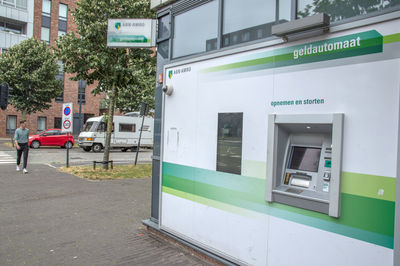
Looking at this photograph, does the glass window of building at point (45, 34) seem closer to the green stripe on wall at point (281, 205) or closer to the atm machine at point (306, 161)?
the green stripe on wall at point (281, 205)

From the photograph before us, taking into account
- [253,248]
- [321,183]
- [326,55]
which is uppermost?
[326,55]

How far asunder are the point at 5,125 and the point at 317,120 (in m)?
35.9

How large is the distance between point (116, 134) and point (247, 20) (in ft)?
67.3

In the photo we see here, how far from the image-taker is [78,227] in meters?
5.29

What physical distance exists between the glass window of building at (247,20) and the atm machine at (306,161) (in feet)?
3.47

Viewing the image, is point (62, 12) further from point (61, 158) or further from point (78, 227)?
point (78, 227)

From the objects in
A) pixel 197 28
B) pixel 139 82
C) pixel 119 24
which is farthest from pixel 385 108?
pixel 139 82

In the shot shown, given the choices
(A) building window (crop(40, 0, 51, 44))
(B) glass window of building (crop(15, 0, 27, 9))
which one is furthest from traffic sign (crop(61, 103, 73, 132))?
(A) building window (crop(40, 0, 51, 44))

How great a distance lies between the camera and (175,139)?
4617mm

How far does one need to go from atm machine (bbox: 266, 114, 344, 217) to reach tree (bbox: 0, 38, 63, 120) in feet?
82.1

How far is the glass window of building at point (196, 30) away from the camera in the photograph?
4125 millimetres

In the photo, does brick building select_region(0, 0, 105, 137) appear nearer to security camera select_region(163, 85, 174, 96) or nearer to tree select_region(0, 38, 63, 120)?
tree select_region(0, 38, 63, 120)

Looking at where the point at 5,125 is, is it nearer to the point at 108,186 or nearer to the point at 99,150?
the point at 99,150

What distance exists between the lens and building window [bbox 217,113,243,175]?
364cm
